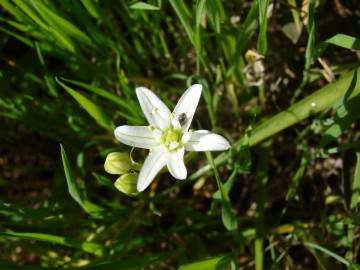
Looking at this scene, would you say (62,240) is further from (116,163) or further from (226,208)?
(226,208)

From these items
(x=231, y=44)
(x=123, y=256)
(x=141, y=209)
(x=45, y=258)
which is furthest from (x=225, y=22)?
(x=45, y=258)

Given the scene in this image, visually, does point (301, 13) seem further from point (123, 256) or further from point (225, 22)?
point (123, 256)

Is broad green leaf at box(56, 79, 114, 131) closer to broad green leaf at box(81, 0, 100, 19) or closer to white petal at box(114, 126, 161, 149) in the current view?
white petal at box(114, 126, 161, 149)

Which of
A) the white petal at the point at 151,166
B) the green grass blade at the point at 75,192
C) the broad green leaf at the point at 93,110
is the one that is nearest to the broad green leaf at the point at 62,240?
the green grass blade at the point at 75,192

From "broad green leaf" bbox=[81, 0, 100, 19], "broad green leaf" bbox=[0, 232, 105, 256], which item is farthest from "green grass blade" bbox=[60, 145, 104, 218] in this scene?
"broad green leaf" bbox=[81, 0, 100, 19]

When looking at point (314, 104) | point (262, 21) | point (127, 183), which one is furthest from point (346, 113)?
point (127, 183)

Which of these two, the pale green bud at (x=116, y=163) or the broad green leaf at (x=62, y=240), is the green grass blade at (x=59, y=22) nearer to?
the pale green bud at (x=116, y=163)
